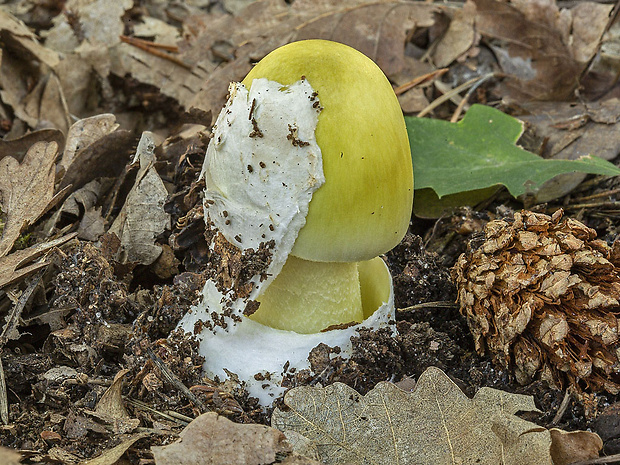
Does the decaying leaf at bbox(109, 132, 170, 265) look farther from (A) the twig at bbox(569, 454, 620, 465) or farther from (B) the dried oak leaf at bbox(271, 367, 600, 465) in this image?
(A) the twig at bbox(569, 454, 620, 465)

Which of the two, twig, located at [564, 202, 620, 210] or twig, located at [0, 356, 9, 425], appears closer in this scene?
twig, located at [0, 356, 9, 425]

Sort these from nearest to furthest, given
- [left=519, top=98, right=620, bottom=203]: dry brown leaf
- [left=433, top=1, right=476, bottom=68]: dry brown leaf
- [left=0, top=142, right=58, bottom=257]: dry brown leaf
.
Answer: [left=0, top=142, right=58, bottom=257]: dry brown leaf, [left=519, top=98, right=620, bottom=203]: dry brown leaf, [left=433, top=1, right=476, bottom=68]: dry brown leaf

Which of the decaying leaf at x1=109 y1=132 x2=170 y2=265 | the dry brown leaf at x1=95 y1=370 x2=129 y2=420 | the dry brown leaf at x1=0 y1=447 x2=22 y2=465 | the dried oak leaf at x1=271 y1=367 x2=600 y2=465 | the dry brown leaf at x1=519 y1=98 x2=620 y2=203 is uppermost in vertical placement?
the dry brown leaf at x1=0 y1=447 x2=22 y2=465

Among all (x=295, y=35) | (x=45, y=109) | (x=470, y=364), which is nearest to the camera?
(x=470, y=364)

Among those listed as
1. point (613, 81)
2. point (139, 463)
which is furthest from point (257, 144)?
point (613, 81)

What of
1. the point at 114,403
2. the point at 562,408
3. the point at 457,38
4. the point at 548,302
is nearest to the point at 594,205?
the point at 548,302

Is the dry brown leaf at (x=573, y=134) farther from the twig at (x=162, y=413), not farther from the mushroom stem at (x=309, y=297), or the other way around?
the twig at (x=162, y=413)

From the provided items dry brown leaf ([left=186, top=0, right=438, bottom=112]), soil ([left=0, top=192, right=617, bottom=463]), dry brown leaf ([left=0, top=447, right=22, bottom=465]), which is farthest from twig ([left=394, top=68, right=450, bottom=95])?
dry brown leaf ([left=0, top=447, right=22, bottom=465])

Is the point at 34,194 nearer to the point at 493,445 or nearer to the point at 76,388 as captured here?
the point at 76,388

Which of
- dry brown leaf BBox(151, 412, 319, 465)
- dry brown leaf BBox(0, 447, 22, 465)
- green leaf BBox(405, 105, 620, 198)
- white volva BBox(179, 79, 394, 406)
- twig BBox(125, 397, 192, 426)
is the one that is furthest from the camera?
green leaf BBox(405, 105, 620, 198)
